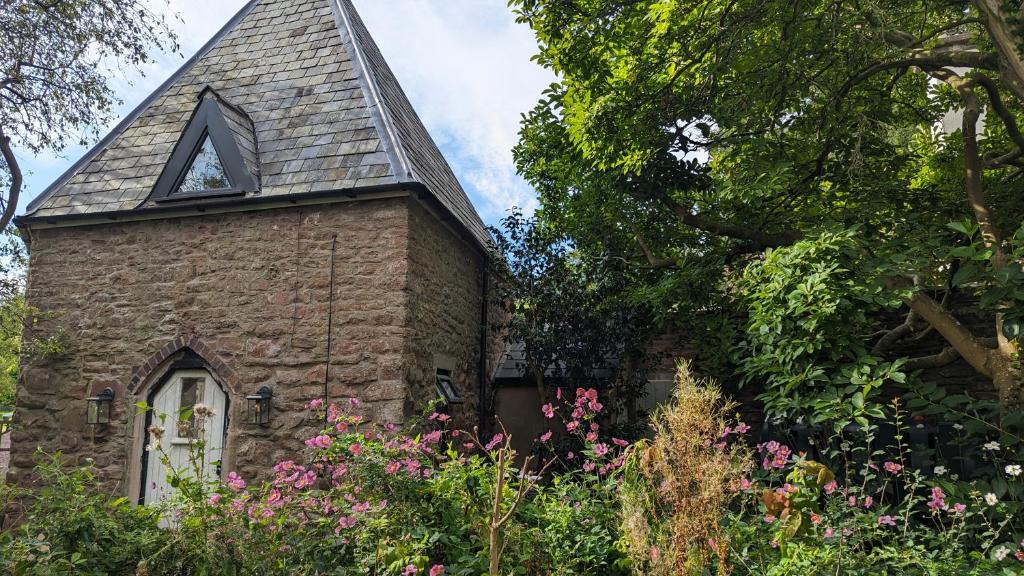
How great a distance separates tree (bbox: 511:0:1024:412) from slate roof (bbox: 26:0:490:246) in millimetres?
2233

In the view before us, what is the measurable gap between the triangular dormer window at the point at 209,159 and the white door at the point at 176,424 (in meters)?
2.34

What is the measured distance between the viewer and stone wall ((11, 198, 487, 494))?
23.9 feet

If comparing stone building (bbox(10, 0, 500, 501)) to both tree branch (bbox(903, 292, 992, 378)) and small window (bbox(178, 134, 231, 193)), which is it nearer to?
small window (bbox(178, 134, 231, 193))

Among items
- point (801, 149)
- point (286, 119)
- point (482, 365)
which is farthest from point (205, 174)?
point (801, 149)

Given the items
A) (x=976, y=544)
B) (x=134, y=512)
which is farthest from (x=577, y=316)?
(x=134, y=512)

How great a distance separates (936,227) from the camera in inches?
263

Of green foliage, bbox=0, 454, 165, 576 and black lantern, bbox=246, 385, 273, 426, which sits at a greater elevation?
black lantern, bbox=246, 385, 273, 426

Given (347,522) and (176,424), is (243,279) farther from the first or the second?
(347,522)

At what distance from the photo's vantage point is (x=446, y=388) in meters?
8.62

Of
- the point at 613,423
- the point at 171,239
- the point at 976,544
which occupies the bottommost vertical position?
the point at 976,544

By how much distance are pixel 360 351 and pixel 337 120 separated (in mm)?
3254

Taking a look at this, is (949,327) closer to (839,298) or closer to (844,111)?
(839,298)

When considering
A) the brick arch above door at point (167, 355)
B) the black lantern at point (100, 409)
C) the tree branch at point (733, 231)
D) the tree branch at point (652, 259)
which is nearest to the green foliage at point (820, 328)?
the tree branch at point (733, 231)

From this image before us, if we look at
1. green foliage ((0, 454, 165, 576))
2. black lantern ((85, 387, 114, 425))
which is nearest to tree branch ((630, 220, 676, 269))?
green foliage ((0, 454, 165, 576))
